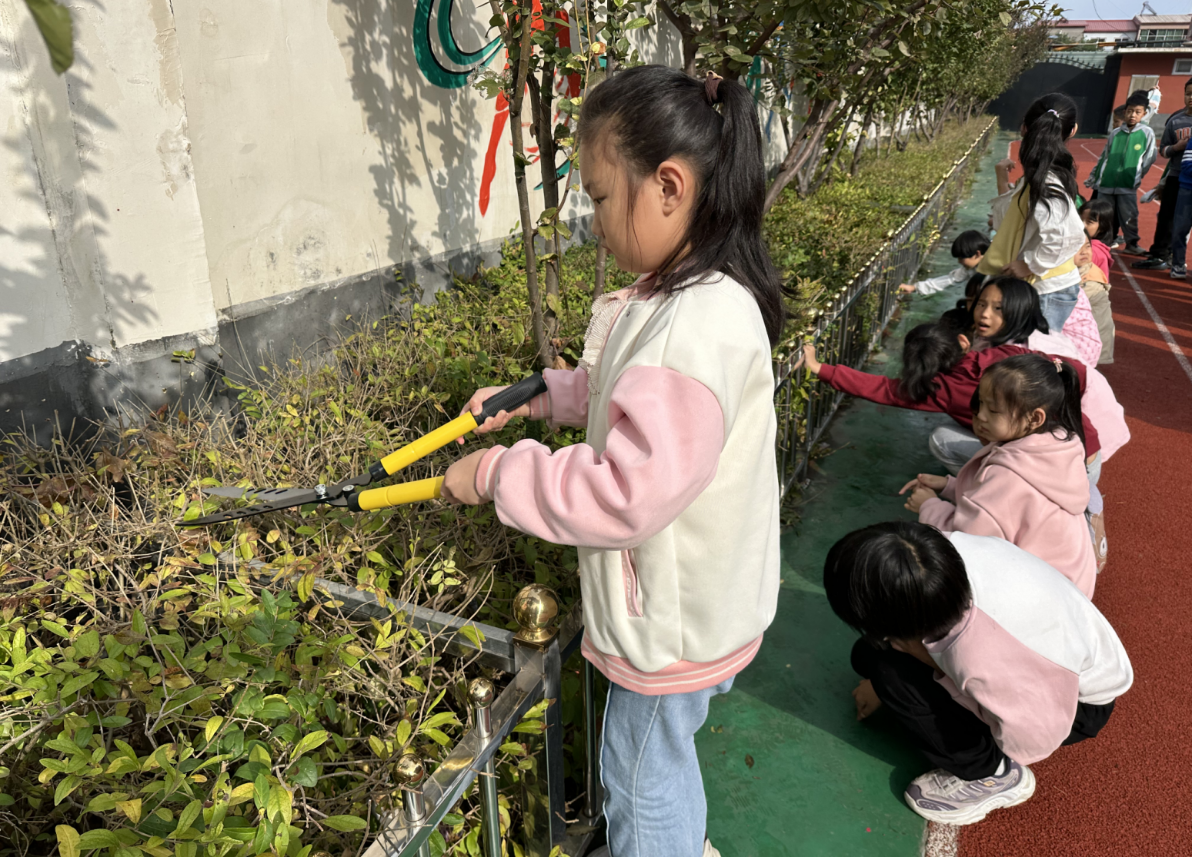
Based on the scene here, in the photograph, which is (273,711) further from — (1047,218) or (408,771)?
(1047,218)

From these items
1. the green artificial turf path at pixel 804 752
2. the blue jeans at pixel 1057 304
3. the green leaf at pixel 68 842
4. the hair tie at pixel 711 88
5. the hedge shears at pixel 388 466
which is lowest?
the green artificial turf path at pixel 804 752

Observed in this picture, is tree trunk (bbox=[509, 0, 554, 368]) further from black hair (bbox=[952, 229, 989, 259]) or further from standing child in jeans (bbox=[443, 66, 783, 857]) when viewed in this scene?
black hair (bbox=[952, 229, 989, 259])

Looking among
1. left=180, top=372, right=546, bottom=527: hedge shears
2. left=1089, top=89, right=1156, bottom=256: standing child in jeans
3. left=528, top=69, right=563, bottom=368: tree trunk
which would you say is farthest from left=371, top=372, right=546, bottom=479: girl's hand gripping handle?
left=1089, top=89, right=1156, bottom=256: standing child in jeans

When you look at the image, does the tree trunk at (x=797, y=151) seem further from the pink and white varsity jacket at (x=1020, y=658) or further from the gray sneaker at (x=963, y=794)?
the gray sneaker at (x=963, y=794)

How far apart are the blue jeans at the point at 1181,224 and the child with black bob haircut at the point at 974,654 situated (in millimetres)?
8099

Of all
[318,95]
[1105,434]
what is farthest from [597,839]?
[318,95]

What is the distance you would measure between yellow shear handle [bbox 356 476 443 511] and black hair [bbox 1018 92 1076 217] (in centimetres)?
347

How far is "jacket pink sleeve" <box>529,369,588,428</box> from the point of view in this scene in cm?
171

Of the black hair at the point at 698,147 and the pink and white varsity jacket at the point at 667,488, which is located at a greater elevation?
the black hair at the point at 698,147

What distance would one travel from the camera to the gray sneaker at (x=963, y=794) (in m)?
2.06

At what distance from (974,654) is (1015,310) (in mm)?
1746

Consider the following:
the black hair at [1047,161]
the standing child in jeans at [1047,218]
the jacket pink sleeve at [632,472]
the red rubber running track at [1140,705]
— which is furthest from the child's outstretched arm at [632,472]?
the black hair at [1047,161]

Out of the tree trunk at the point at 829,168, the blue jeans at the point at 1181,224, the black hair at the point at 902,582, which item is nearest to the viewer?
the black hair at the point at 902,582

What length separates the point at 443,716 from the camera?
136 cm
